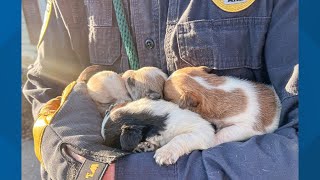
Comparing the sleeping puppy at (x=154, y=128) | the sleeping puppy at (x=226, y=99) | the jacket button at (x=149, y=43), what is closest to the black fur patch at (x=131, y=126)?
the sleeping puppy at (x=154, y=128)

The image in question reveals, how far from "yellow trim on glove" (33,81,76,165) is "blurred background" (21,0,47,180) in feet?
0.55

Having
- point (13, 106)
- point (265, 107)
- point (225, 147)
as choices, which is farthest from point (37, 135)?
point (265, 107)

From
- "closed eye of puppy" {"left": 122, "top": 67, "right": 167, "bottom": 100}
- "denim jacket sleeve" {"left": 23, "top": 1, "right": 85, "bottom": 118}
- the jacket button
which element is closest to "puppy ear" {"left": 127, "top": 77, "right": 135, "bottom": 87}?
"closed eye of puppy" {"left": 122, "top": 67, "right": 167, "bottom": 100}

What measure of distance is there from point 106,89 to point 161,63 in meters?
0.18

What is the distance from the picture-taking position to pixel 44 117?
116 centimetres

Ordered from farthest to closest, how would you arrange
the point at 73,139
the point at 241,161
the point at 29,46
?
the point at 29,46, the point at 73,139, the point at 241,161

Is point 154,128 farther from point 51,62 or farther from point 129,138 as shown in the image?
point 51,62

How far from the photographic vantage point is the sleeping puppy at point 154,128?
103cm

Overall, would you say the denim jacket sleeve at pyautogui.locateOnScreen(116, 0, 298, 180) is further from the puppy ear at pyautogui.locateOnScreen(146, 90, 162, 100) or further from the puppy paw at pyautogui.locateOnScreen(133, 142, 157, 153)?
the puppy ear at pyautogui.locateOnScreen(146, 90, 162, 100)

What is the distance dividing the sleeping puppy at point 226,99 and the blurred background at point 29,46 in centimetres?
46

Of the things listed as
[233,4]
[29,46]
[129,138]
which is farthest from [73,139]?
[29,46]

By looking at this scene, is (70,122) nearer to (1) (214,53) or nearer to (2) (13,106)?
(2) (13,106)

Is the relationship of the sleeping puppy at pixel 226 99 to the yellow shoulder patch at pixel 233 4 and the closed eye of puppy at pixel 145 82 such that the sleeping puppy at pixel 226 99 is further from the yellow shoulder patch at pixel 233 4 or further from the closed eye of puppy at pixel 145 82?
the yellow shoulder patch at pixel 233 4

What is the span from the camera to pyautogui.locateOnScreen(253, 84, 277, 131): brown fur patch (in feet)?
3.86
